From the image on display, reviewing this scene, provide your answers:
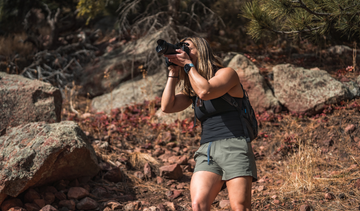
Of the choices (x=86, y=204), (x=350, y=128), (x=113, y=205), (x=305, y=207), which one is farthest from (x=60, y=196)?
(x=350, y=128)

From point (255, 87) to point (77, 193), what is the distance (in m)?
3.87

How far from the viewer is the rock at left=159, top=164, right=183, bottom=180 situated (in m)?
4.44

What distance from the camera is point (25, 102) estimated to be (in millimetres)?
4539

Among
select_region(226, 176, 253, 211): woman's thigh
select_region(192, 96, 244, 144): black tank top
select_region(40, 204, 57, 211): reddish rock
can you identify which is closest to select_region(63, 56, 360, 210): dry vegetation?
select_region(40, 204, 57, 211): reddish rock

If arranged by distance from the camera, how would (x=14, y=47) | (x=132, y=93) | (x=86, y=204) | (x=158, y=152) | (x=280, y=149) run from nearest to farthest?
(x=86, y=204) < (x=280, y=149) < (x=158, y=152) < (x=132, y=93) < (x=14, y=47)

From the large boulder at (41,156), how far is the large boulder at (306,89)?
12.4 ft

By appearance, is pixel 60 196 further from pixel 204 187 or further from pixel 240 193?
pixel 240 193

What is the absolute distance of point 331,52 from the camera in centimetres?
748

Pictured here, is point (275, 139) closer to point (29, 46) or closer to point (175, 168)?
point (175, 168)

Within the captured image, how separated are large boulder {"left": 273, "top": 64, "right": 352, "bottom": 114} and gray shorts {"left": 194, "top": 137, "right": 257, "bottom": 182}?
3.73 metres

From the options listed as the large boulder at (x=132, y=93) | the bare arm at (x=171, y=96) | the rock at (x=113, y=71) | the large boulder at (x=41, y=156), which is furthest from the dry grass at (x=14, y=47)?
the bare arm at (x=171, y=96)

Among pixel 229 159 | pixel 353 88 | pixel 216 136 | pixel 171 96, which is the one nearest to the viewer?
pixel 229 159

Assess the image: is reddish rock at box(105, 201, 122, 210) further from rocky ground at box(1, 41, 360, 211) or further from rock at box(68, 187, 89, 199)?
rock at box(68, 187, 89, 199)

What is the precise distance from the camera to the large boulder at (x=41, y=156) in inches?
132
